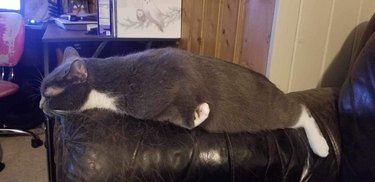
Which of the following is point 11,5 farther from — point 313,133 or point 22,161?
point 313,133

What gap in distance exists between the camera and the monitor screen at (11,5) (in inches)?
86.7

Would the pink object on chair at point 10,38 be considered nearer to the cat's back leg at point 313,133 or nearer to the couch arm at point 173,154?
the couch arm at point 173,154

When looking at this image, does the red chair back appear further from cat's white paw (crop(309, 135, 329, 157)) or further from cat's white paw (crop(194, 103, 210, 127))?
cat's white paw (crop(309, 135, 329, 157))

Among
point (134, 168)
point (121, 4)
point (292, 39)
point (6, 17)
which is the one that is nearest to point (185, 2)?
point (121, 4)

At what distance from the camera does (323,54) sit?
1.35 metres

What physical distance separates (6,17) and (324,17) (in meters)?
1.72

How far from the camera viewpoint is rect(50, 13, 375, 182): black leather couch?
31.2 inches

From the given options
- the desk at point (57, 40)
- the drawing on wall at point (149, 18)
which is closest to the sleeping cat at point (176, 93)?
the desk at point (57, 40)

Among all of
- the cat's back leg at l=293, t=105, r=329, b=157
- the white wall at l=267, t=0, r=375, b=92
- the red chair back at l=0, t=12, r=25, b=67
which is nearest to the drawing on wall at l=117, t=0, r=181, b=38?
the red chair back at l=0, t=12, r=25, b=67

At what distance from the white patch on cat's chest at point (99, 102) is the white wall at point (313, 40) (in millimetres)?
620

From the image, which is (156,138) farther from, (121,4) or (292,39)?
(121,4)

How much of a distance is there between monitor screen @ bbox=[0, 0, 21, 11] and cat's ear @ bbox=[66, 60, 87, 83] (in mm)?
1690

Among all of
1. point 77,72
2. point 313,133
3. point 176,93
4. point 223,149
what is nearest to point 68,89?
point 77,72

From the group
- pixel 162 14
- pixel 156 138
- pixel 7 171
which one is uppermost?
pixel 162 14
